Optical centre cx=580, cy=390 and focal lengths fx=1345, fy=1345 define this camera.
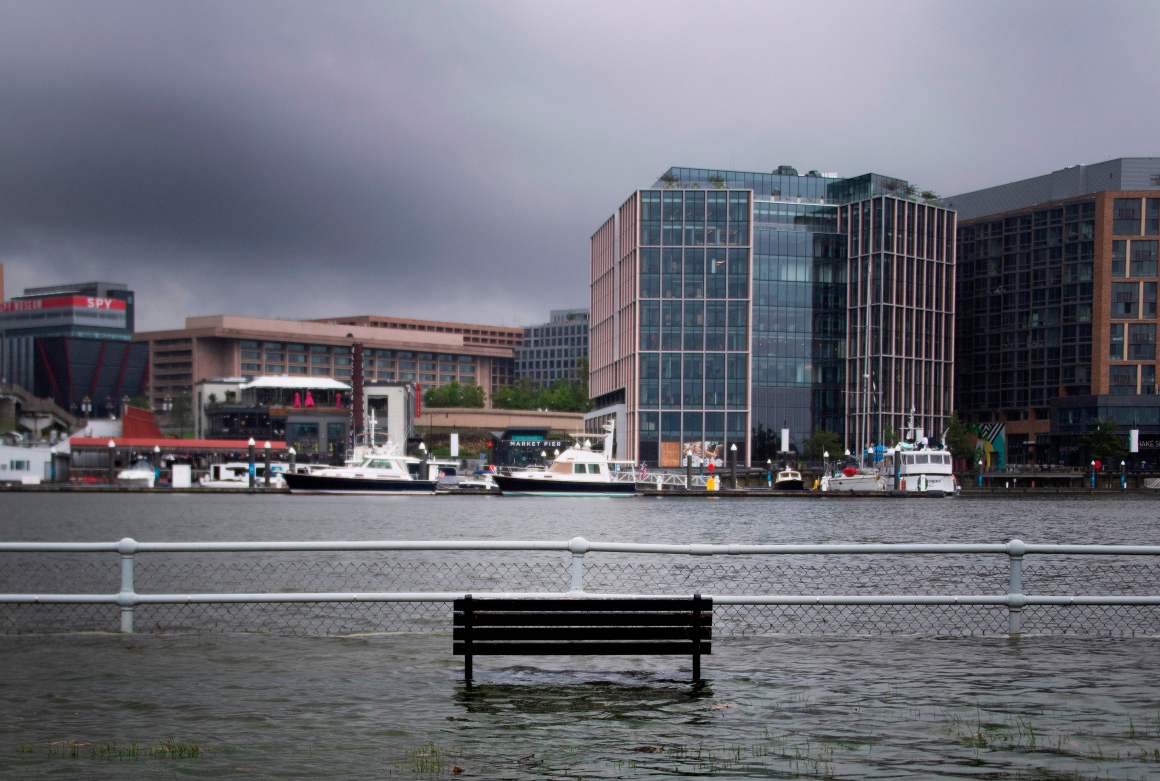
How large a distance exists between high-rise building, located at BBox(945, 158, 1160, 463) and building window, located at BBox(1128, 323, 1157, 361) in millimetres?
144

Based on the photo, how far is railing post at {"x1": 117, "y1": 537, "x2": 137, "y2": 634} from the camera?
52.3 feet

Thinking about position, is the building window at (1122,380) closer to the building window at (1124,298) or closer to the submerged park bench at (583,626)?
the building window at (1124,298)

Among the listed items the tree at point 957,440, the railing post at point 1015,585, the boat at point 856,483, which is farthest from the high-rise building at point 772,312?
the railing post at point 1015,585

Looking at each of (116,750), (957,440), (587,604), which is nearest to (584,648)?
(587,604)

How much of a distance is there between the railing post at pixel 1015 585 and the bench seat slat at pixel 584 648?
15.7 feet

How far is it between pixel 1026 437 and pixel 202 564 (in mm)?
161714

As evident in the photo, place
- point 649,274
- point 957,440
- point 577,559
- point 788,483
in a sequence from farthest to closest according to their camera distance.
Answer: point 957,440, point 649,274, point 788,483, point 577,559

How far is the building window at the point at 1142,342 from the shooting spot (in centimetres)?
16538

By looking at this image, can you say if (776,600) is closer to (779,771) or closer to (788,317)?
(779,771)

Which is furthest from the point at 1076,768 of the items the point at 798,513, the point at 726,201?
the point at 726,201

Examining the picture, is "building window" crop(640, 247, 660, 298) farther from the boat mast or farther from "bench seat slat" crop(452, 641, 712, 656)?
"bench seat slat" crop(452, 641, 712, 656)

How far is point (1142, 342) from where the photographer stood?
16600 cm

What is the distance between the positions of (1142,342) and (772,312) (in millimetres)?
45780

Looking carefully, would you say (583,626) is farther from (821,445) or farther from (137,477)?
(821,445)
